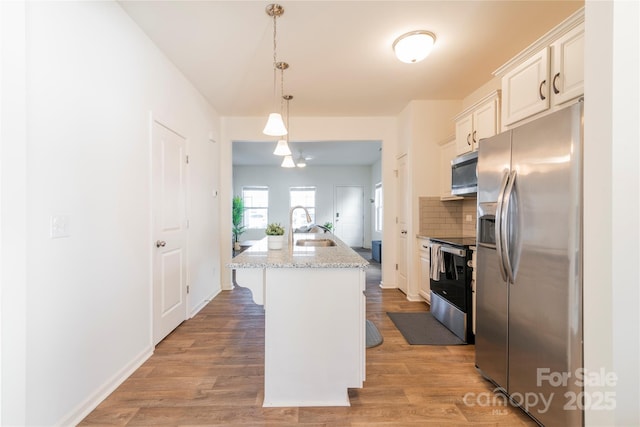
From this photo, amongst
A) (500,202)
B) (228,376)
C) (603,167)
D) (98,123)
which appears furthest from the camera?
(228,376)

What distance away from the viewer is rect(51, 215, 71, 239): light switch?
1.49m

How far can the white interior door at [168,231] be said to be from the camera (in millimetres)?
2521

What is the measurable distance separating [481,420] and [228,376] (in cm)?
165

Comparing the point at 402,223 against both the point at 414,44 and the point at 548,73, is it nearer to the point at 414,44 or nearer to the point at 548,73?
the point at 414,44

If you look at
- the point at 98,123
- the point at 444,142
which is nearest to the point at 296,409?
the point at 98,123

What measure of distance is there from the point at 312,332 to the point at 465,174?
7.59ft

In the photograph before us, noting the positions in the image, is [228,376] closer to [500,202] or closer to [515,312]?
[515,312]

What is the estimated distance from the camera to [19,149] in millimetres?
1271

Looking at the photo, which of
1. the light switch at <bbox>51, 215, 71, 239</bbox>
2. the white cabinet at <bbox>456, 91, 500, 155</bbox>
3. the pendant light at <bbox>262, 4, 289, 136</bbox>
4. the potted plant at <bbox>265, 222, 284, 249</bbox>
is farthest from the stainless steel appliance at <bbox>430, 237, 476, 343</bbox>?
the light switch at <bbox>51, 215, 71, 239</bbox>

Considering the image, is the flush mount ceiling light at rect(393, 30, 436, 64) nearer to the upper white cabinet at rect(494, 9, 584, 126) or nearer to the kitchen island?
the upper white cabinet at rect(494, 9, 584, 126)

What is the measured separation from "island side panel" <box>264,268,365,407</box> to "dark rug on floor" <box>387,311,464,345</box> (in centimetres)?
115

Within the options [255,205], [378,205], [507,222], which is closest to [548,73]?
[507,222]

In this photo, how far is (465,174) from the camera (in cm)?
297

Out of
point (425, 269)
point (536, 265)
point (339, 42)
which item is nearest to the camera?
point (536, 265)
